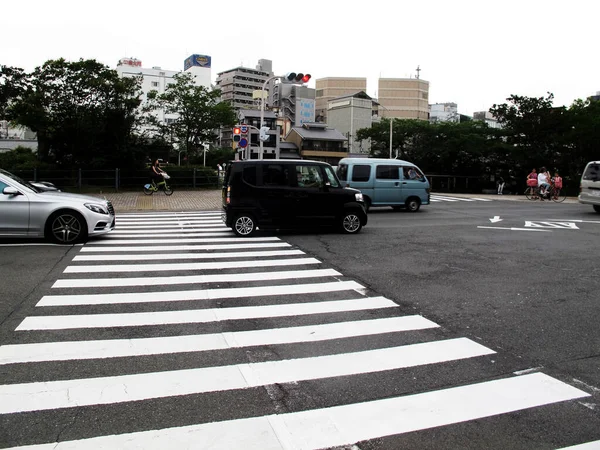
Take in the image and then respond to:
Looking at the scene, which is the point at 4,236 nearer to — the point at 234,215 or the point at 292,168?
the point at 234,215

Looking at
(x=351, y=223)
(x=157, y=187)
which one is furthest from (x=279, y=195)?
(x=157, y=187)

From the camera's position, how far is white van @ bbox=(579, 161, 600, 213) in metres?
20.1

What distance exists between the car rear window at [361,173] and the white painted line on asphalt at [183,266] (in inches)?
389

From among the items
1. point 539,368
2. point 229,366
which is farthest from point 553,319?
point 229,366

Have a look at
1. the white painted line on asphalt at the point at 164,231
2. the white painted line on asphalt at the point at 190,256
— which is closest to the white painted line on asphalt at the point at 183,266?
the white painted line on asphalt at the point at 190,256

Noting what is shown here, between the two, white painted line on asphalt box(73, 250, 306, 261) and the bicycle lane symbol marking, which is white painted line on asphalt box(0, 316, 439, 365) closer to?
white painted line on asphalt box(73, 250, 306, 261)

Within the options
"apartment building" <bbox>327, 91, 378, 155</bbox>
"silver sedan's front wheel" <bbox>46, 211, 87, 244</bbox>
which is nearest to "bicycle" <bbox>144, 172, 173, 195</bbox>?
"silver sedan's front wheel" <bbox>46, 211, 87, 244</bbox>

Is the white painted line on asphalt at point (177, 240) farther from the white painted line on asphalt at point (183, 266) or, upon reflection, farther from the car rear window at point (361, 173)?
the car rear window at point (361, 173)

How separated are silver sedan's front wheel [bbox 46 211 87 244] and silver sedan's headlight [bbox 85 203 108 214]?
13.7 inches

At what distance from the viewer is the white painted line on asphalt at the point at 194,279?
7716mm

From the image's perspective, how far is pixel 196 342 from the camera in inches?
207

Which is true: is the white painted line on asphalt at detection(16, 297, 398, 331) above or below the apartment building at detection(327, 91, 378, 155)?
below

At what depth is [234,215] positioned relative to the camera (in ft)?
41.4

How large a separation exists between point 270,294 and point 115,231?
8034 mm
